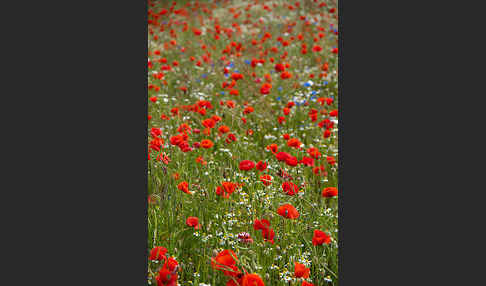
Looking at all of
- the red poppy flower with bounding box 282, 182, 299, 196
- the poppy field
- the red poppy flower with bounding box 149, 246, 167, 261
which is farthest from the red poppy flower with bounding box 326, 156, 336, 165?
the red poppy flower with bounding box 149, 246, 167, 261

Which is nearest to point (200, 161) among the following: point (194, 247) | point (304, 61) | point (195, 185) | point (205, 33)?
point (195, 185)

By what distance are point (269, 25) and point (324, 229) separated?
415cm

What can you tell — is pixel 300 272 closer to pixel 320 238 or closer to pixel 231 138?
pixel 320 238

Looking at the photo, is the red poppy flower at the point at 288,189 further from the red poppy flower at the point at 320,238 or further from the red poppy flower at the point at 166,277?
the red poppy flower at the point at 166,277

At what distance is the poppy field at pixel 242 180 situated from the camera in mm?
1601

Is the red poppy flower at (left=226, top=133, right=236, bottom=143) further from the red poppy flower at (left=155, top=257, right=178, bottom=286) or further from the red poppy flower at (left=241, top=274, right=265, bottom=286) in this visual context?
the red poppy flower at (left=241, top=274, right=265, bottom=286)

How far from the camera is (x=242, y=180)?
206cm

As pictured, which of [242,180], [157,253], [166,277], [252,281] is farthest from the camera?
[242,180]

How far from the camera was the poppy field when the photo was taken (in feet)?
5.25

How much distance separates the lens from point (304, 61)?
4.32 meters

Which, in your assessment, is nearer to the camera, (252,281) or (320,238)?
(252,281)

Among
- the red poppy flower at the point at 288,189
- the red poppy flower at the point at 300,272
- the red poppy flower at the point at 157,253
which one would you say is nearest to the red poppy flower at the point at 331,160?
the red poppy flower at the point at 288,189

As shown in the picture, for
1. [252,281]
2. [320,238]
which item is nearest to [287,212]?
[320,238]

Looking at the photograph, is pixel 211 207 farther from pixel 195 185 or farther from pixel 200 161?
pixel 200 161
